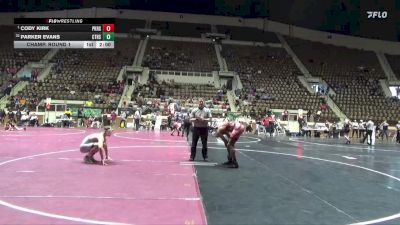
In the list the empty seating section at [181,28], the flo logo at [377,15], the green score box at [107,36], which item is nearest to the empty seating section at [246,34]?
the empty seating section at [181,28]

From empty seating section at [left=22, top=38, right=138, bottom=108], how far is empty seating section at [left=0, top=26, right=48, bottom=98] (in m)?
2.17

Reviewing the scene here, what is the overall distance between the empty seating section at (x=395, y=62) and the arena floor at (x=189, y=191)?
120 ft

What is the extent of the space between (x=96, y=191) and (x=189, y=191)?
1.48m

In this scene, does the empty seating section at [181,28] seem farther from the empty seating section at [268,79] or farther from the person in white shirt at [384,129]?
the person in white shirt at [384,129]

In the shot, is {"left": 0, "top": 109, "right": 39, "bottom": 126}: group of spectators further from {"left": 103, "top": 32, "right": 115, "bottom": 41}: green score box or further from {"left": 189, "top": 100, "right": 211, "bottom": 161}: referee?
{"left": 189, "top": 100, "right": 211, "bottom": 161}: referee

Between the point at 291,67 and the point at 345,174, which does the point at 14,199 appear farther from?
the point at 291,67

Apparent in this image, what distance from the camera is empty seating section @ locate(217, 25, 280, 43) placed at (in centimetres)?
4878

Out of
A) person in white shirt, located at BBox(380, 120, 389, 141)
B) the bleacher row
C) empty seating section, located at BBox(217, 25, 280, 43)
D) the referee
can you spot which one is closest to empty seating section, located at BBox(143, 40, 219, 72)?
the bleacher row

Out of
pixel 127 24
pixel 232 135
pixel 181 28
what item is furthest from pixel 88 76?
pixel 232 135

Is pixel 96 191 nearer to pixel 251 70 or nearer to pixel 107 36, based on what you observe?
pixel 107 36

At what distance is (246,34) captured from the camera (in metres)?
49.3

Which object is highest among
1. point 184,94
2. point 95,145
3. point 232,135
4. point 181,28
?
point 181,28

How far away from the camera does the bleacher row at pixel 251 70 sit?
3534 centimetres

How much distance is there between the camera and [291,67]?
44.2 metres
